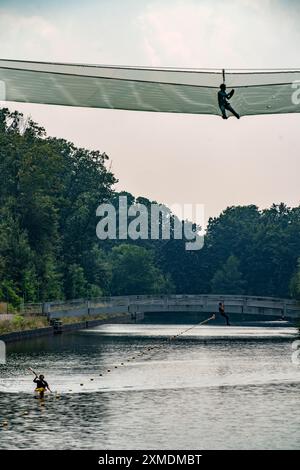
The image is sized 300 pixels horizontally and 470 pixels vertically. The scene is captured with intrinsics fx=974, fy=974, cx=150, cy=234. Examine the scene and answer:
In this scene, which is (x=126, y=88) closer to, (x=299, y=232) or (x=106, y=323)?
(x=106, y=323)

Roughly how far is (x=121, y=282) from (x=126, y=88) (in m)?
167

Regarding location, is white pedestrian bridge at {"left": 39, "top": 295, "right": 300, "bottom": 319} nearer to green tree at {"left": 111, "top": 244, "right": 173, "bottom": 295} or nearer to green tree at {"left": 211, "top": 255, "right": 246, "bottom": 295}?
green tree at {"left": 111, "top": 244, "right": 173, "bottom": 295}

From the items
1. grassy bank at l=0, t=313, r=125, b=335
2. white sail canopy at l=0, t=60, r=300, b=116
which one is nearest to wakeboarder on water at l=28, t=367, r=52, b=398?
white sail canopy at l=0, t=60, r=300, b=116

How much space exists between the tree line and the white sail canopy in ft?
A: 290

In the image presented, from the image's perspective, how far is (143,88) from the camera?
42.3ft

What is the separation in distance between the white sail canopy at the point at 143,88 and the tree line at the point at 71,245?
88.5 metres

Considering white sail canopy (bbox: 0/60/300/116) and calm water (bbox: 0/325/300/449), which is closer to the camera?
white sail canopy (bbox: 0/60/300/116)

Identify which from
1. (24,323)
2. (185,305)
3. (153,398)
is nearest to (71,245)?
(185,305)

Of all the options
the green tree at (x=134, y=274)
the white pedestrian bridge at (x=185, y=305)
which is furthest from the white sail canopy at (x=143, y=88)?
the green tree at (x=134, y=274)

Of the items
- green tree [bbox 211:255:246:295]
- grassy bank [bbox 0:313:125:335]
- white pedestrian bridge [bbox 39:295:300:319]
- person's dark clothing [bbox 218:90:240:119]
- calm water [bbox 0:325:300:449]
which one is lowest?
calm water [bbox 0:325:300:449]

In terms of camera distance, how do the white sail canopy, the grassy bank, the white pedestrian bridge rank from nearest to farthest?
the white sail canopy, the grassy bank, the white pedestrian bridge

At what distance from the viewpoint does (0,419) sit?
40375 millimetres

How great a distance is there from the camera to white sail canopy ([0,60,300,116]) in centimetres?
1268
